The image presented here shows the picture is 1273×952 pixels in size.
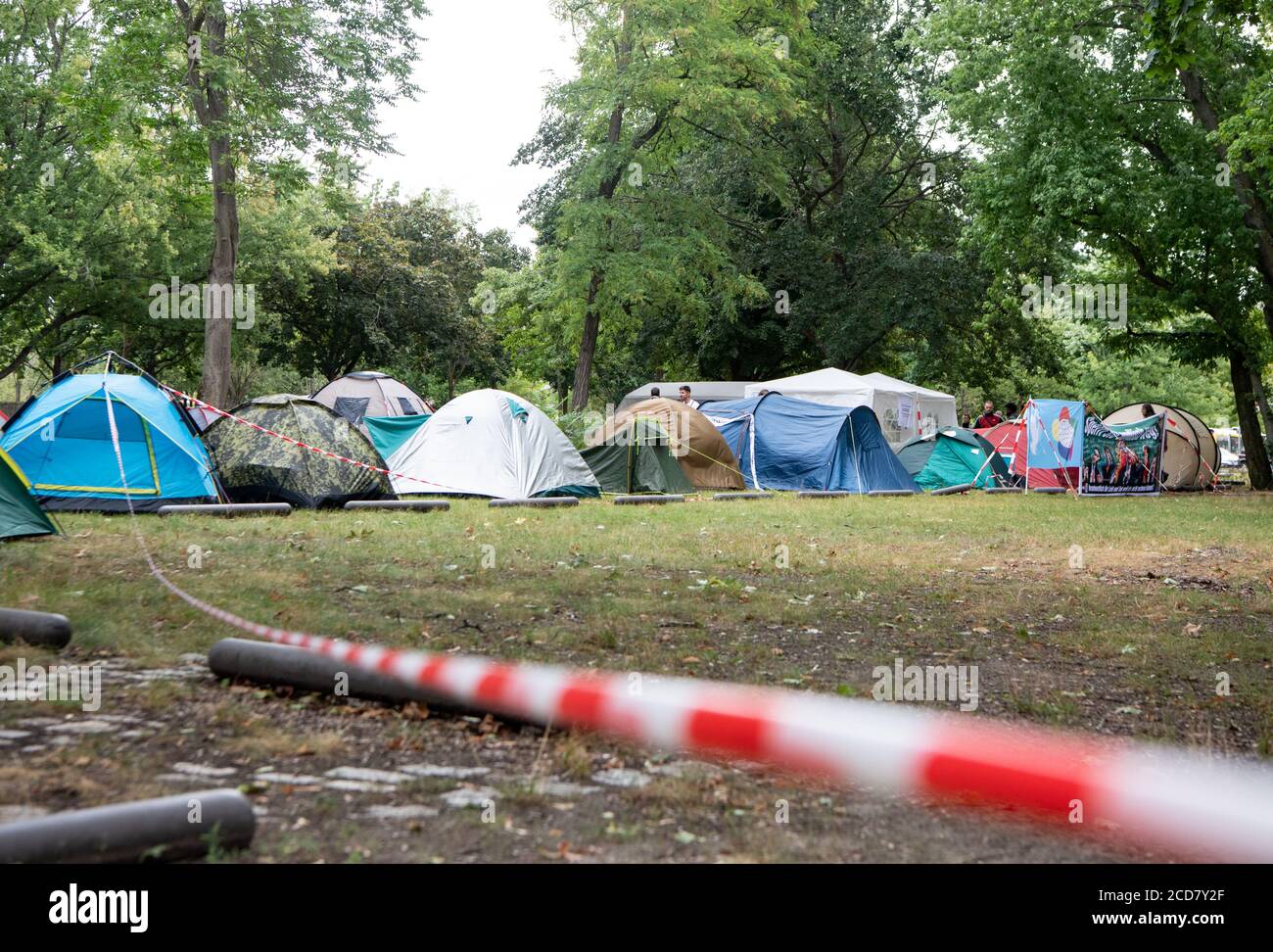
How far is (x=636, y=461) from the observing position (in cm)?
1853

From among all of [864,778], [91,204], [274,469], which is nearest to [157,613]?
[864,778]

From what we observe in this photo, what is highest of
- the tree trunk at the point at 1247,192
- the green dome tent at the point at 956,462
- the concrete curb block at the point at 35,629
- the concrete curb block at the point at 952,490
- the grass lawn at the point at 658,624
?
the tree trunk at the point at 1247,192

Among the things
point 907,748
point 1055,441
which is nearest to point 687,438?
point 1055,441

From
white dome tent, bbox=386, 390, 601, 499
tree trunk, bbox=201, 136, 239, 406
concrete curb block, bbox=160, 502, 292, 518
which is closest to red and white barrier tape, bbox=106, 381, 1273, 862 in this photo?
concrete curb block, bbox=160, 502, 292, 518

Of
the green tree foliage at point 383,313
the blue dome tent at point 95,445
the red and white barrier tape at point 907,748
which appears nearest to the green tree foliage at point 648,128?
the green tree foliage at point 383,313

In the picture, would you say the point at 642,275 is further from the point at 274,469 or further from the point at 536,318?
the point at 274,469

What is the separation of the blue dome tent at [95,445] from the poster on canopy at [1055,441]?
53.1 ft

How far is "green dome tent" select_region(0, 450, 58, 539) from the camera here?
9500 mm

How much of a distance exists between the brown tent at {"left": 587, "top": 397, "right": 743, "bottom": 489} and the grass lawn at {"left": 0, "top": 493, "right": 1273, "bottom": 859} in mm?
5532

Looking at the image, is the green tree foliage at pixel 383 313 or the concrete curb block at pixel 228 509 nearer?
the concrete curb block at pixel 228 509

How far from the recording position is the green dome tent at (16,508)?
31.2 ft

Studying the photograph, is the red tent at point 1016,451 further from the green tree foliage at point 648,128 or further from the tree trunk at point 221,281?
the tree trunk at point 221,281

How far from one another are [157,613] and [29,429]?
25.1 ft

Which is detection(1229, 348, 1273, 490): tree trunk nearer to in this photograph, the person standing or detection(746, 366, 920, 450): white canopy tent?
the person standing
